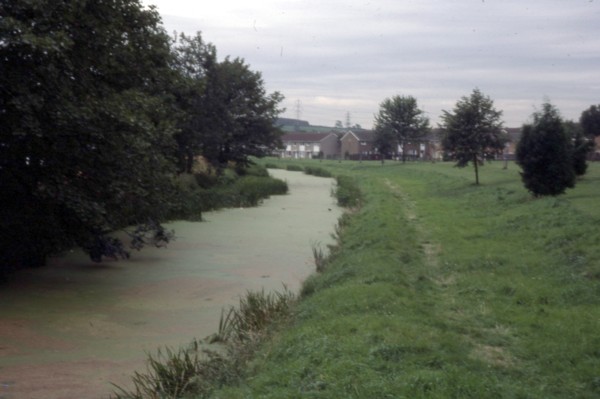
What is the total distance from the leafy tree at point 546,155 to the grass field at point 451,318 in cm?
512

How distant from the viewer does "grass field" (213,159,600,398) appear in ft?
22.0

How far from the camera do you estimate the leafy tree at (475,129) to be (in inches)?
1377

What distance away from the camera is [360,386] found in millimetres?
6453

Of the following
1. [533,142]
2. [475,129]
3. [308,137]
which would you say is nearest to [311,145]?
[308,137]

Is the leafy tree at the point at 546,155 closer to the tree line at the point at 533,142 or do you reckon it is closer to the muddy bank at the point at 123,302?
the tree line at the point at 533,142

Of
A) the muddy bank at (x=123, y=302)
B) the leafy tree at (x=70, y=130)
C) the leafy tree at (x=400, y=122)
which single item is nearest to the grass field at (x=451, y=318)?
the muddy bank at (x=123, y=302)

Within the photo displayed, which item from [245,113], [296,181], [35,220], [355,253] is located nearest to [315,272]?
[355,253]

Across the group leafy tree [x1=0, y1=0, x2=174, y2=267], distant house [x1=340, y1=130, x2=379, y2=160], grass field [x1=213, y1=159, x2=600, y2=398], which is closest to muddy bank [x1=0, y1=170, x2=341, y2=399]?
leafy tree [x1=0, y1=0, x2=174, y2=267]

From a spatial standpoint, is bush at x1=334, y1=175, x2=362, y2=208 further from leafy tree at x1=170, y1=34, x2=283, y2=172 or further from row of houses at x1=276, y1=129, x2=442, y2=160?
row of houses at x1=276, y1=129, x2=442, y2=160

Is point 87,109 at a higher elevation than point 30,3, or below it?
below

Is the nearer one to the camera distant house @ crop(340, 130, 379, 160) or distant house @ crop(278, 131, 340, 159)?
distant house @ crop(340, 130, 379, 160)

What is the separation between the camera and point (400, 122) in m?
75.1

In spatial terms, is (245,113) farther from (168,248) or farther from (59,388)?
A: (59,388)

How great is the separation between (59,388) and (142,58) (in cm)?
897
